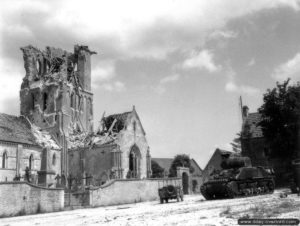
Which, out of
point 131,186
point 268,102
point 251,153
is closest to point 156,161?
point 251,153

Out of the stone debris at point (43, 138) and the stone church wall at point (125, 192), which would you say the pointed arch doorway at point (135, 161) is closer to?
the stone debris at point (43, 138)

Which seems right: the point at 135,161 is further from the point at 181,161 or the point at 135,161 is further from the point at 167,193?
the point at 181,161

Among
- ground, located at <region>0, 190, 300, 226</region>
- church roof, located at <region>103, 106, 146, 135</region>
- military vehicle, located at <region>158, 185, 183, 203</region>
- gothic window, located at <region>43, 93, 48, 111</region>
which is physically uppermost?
gothic window, located at <region>43, 93, 48, 111</region>

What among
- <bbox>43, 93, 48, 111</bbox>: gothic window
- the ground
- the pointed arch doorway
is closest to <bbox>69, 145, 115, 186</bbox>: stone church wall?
the pointed arch doorway

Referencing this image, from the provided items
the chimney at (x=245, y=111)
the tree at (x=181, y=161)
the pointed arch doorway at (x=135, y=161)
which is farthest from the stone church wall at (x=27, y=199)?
the tree at (x=181, y=161)

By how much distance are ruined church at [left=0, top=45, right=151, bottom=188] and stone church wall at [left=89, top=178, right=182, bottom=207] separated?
21.5 ft

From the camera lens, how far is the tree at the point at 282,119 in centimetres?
3762

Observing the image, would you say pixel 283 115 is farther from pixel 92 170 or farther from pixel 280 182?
pixel 92 170

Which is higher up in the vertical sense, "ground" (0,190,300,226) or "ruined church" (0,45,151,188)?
"ruined church" (0,45,151,188)

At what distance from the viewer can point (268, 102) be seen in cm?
3956

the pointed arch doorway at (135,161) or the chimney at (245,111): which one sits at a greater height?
the chimney at (245,111)

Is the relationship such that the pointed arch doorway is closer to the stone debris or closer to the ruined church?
the ruined church

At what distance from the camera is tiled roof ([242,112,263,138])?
4547 centimetres

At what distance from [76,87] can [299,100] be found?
31.7 m
